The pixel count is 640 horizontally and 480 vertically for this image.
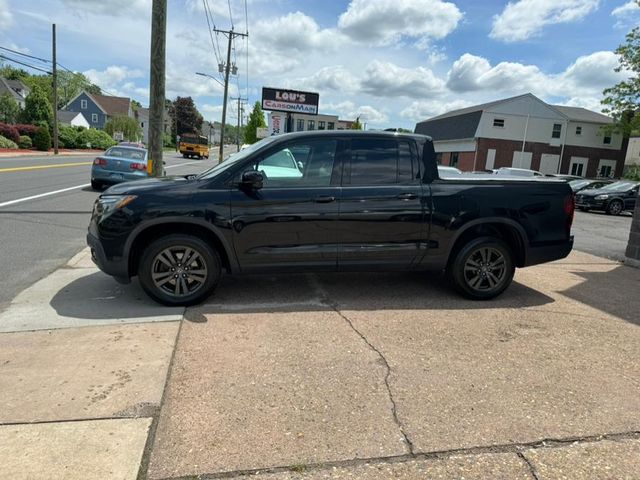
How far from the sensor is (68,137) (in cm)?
5131

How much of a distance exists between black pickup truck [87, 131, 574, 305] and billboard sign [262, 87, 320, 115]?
2710 centimetres

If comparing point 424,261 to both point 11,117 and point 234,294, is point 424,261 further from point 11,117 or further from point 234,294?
point 11,117

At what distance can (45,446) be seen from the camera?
2.63 meters

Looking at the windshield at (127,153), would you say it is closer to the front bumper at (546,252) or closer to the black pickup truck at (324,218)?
the black pickup truck at (324,218)

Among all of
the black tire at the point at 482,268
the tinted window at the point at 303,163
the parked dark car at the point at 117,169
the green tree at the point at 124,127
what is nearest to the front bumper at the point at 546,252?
the black tire at the point at 482,268

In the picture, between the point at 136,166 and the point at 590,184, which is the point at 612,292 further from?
the point at 590,184

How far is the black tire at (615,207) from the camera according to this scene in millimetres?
20781

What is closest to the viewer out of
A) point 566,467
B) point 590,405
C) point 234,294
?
point 566,467

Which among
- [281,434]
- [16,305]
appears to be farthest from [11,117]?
[281,434]

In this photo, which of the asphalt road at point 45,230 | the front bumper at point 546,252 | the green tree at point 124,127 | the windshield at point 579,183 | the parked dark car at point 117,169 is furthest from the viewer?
the green tree at point 124,127

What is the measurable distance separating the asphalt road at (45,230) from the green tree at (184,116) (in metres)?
87.1

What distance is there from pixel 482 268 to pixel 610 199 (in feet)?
61.9

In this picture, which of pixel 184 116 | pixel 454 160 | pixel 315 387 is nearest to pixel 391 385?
pixel 315 387

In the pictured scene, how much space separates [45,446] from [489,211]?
462cm
